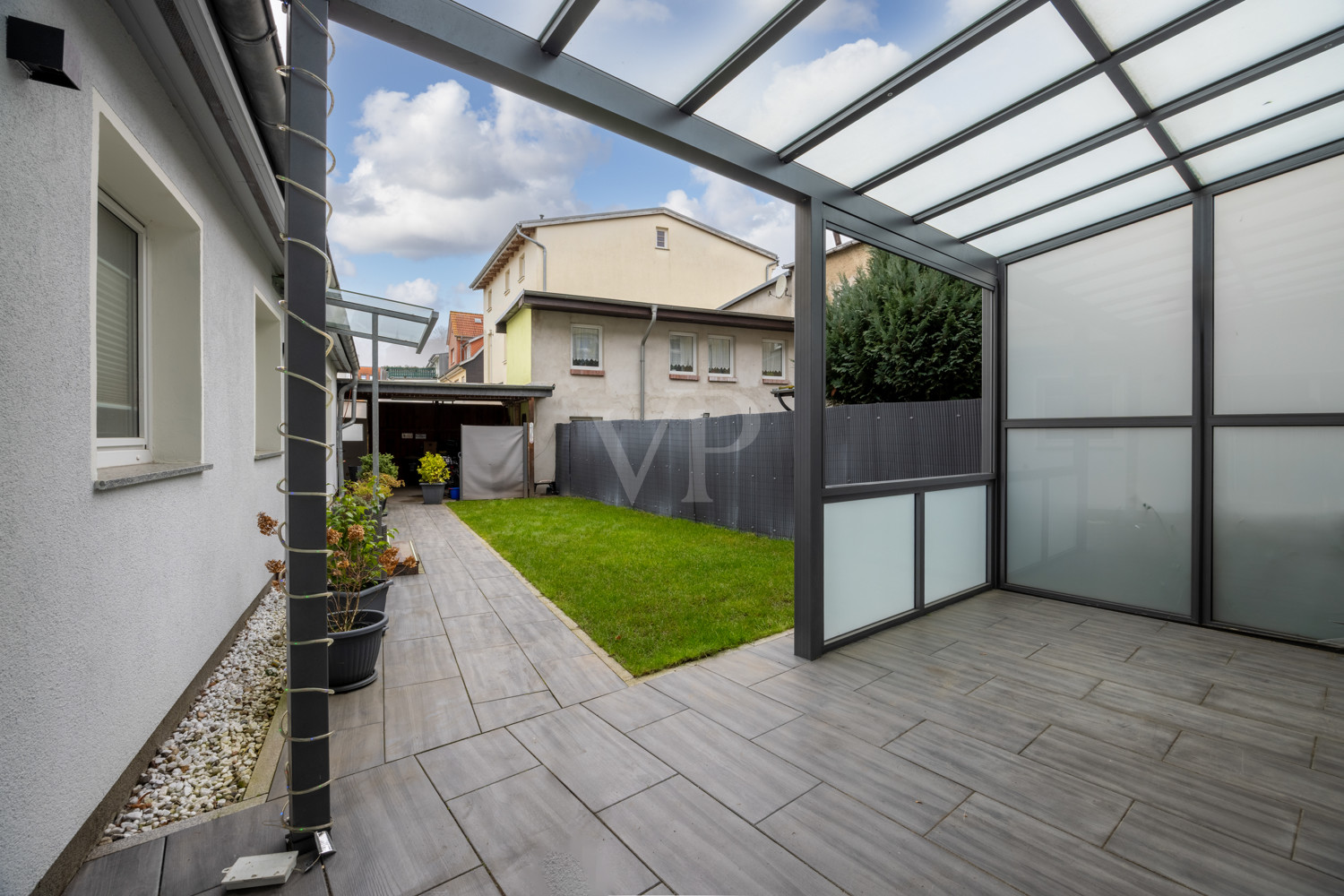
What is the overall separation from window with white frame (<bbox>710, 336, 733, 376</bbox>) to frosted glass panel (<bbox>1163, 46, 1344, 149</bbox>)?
11.8 metres

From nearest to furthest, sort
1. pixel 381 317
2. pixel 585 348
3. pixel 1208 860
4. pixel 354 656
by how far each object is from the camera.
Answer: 1. pixel 1208 860
2. pixel 354 656
3. pixel 381 317
4. pixel 585 348

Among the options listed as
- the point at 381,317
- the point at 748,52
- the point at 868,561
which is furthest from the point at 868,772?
the point at 381,317

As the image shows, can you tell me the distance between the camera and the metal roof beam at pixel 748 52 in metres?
2.34

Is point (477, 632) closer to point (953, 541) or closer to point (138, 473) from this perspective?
point (138, 473)

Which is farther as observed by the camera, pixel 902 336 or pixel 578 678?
pixel 902 336

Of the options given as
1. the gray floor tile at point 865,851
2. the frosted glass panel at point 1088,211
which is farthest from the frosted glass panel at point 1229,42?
the gray floor tile at point 865,851

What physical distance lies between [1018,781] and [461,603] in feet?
13.0

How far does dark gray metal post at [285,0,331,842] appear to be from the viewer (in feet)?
6.09

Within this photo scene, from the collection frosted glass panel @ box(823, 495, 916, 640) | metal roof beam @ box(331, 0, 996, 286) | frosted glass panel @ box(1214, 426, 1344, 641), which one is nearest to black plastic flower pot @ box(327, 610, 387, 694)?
frosted glass panel @ box(823, 495, 916, 640)

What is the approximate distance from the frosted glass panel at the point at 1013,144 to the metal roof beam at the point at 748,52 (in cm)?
147

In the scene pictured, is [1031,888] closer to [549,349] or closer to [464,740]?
[464,740]

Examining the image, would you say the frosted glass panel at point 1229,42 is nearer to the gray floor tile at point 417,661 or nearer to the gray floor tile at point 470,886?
Result: the gray floor tile at point 470,886

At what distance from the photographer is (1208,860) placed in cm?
190

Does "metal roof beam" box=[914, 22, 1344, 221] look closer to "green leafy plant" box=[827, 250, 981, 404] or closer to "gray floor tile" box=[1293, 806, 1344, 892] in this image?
"gray floor tile" box=[1293, 806, 1344, 892]
